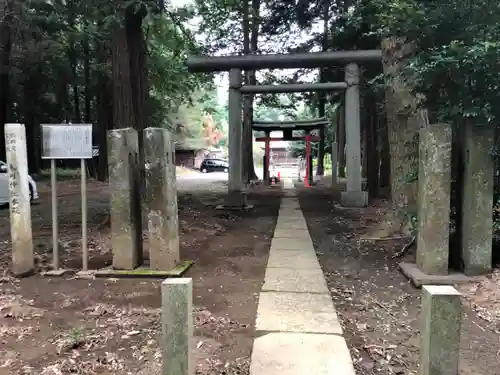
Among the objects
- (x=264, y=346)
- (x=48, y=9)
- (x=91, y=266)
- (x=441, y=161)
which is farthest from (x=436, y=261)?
(x=48, y=9)

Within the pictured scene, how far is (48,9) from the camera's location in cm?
1301

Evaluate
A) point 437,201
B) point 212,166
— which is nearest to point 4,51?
point 437,201

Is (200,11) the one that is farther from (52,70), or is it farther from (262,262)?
(52,70)

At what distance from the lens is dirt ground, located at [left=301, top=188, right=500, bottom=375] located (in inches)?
139

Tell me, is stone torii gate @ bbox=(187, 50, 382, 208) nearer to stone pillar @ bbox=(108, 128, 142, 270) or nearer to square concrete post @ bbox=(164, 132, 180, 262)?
square concrete post @ bbox=(164, 132, 180, 262)

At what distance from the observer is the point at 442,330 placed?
2.54 m

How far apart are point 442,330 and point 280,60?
1119 cm

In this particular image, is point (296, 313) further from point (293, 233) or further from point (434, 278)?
point (293, 233)

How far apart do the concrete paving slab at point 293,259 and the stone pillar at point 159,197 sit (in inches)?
59.8

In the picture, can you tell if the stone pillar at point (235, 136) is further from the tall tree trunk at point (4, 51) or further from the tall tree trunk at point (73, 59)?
the tall tree trunk at point (4, 51)

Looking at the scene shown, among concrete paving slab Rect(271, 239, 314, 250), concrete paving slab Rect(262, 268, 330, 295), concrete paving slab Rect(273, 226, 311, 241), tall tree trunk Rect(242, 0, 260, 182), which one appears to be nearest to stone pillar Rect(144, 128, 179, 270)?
concrete paving slab Rect(262, 268, 330, 295)

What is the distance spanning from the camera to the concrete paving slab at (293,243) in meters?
7.75

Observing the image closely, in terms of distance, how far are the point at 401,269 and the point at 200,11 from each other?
9543mm

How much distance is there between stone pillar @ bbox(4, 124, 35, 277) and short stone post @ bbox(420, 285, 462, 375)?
510cm
